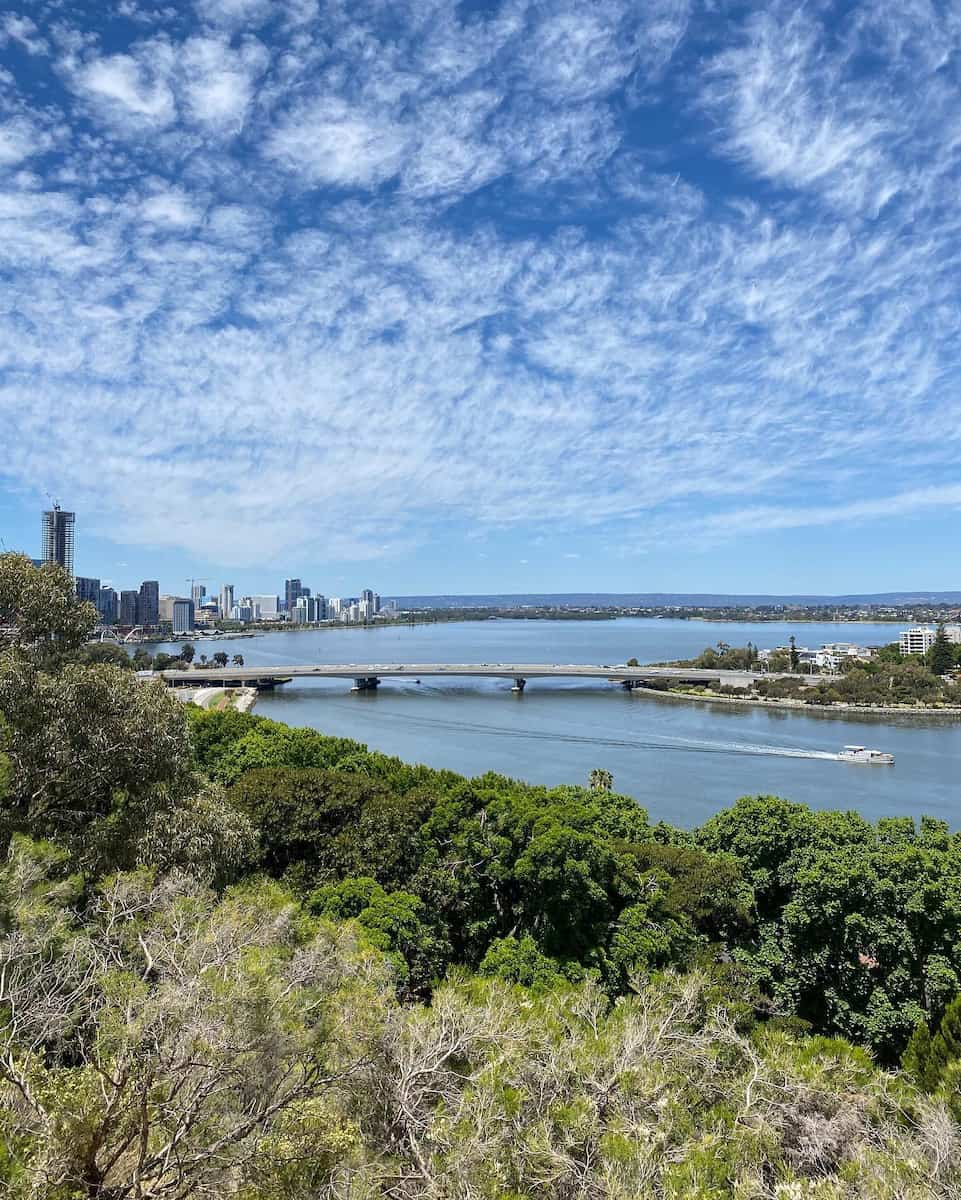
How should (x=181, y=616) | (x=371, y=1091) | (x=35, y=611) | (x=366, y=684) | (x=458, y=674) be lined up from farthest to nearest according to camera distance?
(x=181, y=616) → (x=366, y=684) → (x=458, y=674) → (x=35, y=611) → (x=371, y=1091)

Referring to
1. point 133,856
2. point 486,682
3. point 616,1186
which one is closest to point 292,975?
point 616,1186

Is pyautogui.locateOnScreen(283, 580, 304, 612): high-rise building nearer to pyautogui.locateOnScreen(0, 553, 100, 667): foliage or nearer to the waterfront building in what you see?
the waterfront building

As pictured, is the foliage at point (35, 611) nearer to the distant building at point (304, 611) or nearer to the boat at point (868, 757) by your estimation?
the boat at point (868, 757)

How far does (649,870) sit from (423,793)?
3.12m

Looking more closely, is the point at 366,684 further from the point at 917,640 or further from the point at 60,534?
the point at 917,640

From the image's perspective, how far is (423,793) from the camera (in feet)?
33.8

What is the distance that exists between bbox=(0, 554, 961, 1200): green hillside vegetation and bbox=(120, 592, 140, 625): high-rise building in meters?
99.3

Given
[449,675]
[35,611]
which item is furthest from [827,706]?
[35,611]

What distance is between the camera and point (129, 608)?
3976 inches

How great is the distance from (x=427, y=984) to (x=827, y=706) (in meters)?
36.7

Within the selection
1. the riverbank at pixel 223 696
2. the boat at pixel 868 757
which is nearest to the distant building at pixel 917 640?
the boat at pixel 868 757

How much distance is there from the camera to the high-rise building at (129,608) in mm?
100062

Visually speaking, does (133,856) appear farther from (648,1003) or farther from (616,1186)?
(616,1186)

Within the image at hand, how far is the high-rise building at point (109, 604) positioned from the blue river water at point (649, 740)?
4468cm
